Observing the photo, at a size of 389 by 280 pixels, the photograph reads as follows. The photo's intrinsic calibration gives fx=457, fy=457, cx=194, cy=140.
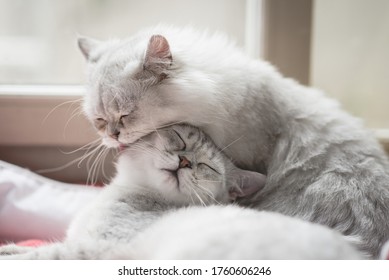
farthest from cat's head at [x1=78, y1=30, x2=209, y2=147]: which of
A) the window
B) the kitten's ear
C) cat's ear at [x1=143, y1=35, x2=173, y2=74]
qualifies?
the window

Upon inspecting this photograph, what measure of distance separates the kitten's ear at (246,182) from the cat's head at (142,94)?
177 millimetres

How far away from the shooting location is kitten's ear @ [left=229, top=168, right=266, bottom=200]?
3.89ft

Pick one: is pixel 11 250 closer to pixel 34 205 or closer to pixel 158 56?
pixel 34 205

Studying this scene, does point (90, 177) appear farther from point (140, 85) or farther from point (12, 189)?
point (140, 85)

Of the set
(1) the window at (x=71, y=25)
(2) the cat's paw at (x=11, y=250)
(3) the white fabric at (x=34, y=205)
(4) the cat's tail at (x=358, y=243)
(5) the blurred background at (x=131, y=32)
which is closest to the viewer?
(4) the cat's tail at (x=358, y=243)

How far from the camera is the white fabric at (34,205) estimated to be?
143 centimetres

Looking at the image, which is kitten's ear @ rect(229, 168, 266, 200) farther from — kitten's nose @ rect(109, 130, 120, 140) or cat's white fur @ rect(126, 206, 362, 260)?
kitten's nose @ rect(109, 130, 120, 140)

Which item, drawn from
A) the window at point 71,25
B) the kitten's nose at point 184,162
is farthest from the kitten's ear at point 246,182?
the window at point 71,25

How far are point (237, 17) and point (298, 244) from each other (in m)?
1.24

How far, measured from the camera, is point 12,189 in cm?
150

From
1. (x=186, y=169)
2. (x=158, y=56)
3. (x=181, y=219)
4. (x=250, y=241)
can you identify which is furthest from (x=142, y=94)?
(x=250, y=241)

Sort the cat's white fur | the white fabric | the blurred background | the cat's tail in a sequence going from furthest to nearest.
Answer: the blurred background
the white fabric
the cat's tail
the cat's white fur

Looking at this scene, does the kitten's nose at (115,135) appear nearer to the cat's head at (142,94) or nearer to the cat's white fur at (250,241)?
the cat's head at (142,94)
